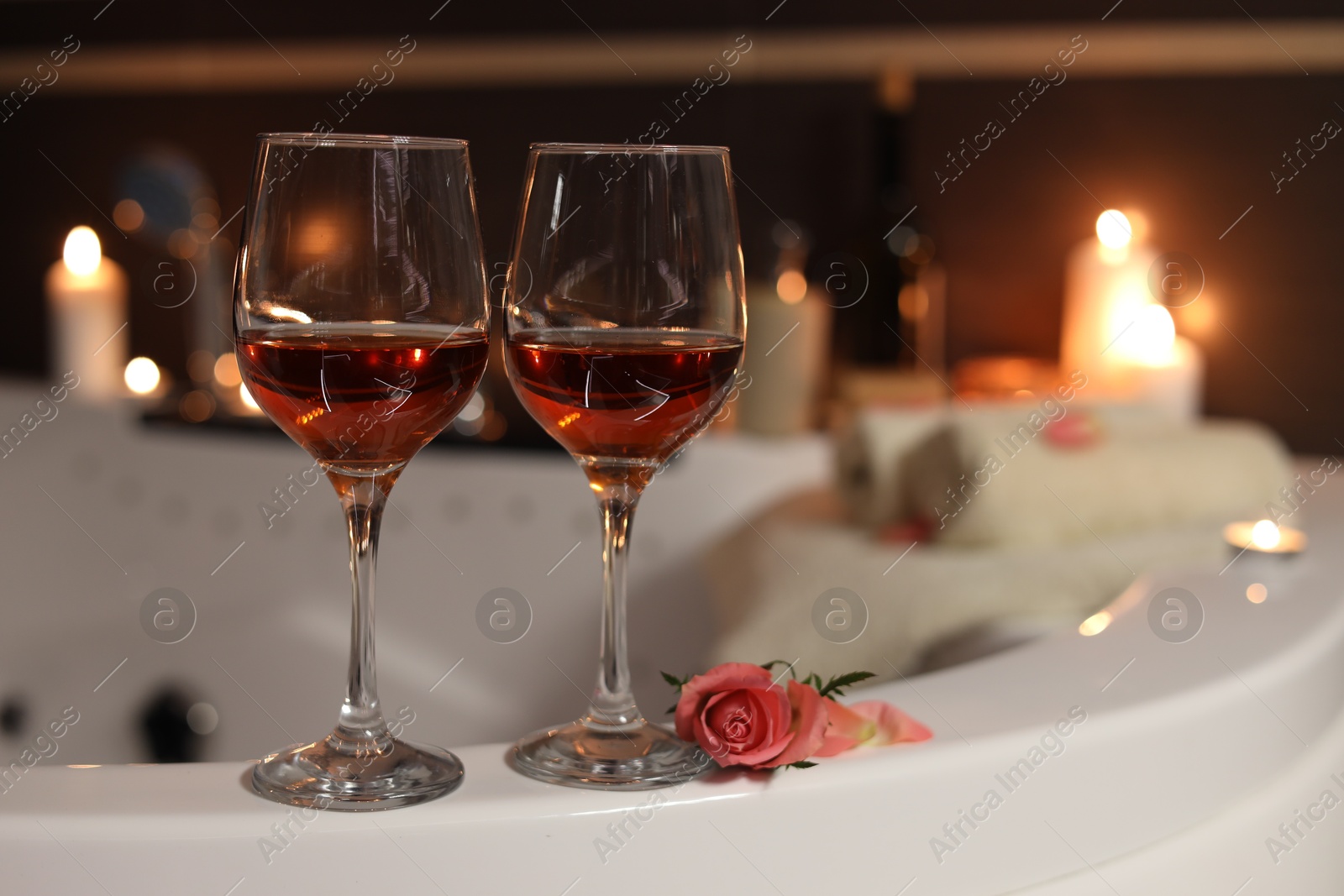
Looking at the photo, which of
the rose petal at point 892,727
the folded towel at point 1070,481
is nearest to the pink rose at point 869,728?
the rose petal at point 892,727

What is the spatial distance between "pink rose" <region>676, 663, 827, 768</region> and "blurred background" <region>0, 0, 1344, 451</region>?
826 millimetres

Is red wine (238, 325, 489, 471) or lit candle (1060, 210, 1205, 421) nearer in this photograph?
red wine (238, 325, 489, 471)

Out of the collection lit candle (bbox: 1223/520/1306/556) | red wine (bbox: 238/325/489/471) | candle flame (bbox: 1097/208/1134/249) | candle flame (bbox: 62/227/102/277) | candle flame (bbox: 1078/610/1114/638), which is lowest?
candle flame (bbox: 1078/610/1114/638)

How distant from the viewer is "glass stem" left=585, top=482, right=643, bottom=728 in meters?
0.41

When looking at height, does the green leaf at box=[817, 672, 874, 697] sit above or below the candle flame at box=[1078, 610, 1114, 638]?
below

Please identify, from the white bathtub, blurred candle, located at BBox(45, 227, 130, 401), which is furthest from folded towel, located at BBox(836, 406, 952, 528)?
blurred candle, located at BBox(45, 227, 130, 401)

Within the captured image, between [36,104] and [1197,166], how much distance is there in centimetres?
148

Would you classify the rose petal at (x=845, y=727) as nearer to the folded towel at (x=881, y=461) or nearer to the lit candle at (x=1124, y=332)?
the folded towel at (x=881, y=461)

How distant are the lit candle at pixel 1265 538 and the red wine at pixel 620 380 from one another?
1.58ft

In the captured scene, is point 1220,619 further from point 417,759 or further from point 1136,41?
point 1136,41

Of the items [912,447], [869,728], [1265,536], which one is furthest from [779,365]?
[869,728]

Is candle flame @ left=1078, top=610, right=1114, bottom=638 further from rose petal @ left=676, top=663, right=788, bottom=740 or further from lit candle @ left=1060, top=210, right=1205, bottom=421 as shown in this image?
lit candle @ left=1060, top=210, right=1205, bottom=421

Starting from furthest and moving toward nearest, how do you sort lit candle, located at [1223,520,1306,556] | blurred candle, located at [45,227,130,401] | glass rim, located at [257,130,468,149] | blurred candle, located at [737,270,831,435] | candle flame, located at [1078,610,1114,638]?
blurred candle, located at [45,227,130,401] → blurred candle, located at [737,270,831,435] → lit candle, located at [1223,520,1306,556] → candle flame, located at [1078,610,1114,638] → glass rim, located at [257,130,468,149]

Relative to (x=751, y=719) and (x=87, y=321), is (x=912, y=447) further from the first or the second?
(x=87, y=321)
